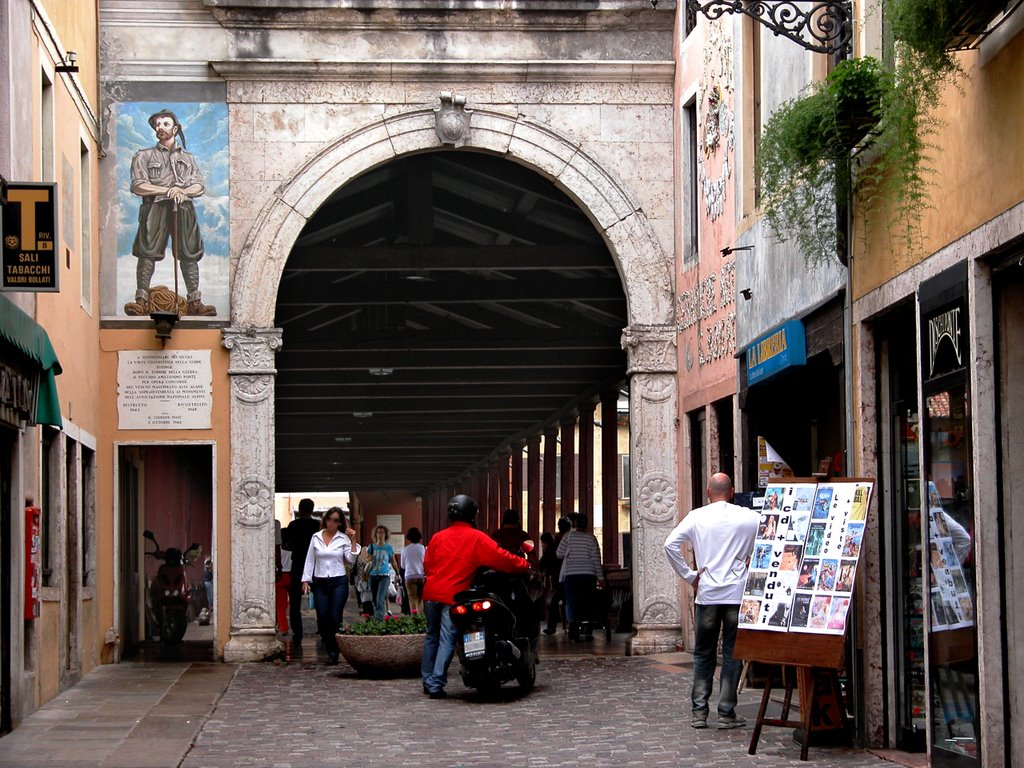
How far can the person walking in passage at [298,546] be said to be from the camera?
17.9 m

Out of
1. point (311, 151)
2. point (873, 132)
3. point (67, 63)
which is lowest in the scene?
point (873, 132)

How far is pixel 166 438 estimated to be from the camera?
633 inches

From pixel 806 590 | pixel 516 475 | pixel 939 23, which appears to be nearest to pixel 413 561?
pixel 806 590

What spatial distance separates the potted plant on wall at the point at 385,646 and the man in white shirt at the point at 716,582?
4.14 metres

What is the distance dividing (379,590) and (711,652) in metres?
12.4

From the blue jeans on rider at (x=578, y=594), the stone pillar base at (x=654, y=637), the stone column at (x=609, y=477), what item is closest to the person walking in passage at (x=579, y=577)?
the blue jeans on rider at (x=578, y=594)

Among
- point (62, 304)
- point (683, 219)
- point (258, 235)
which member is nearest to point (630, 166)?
point (683, 219)

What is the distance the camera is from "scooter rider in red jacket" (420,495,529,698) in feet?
40.9

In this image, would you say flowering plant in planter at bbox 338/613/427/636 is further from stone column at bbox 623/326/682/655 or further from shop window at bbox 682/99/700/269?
shop window at bbox 682/99/700/269

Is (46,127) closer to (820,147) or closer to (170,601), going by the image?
(820,147)

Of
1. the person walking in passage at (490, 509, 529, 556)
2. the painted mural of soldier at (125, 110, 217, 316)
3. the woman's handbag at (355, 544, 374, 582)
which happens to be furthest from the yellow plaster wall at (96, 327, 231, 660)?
the person walking in passage at (490, 509, 529, 556)

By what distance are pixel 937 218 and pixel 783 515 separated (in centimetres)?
200

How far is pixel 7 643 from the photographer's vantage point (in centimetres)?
1063

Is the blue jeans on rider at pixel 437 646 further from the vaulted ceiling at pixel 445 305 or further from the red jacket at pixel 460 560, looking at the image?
the vaulted ceiling at pixel 445 305
